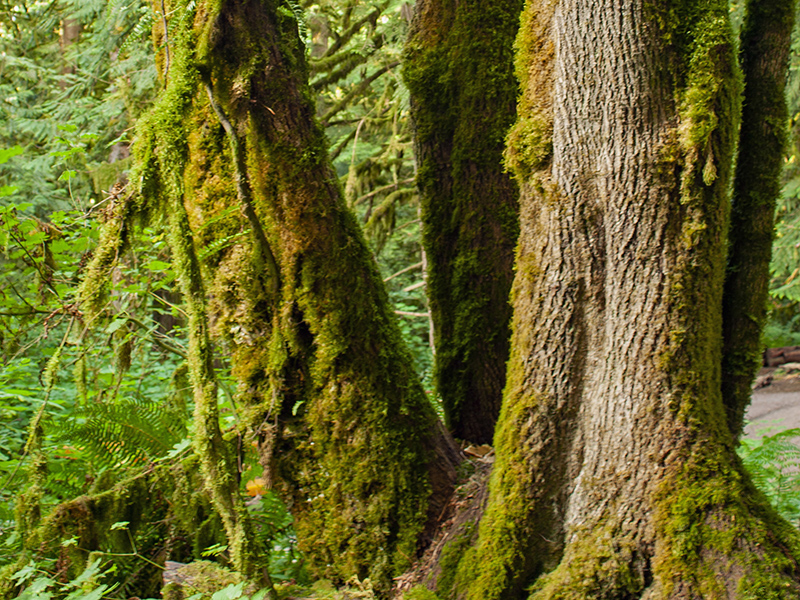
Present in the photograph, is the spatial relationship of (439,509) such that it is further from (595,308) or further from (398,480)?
(595,308)

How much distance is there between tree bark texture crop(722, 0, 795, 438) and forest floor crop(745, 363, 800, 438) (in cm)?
676

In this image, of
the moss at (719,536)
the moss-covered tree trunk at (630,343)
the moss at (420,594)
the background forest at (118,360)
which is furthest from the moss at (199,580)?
the moss at (719,536)

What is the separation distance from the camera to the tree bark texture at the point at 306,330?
2428mm

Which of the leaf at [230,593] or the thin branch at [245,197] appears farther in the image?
the thin branch at [245,197]

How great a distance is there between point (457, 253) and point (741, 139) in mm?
1533

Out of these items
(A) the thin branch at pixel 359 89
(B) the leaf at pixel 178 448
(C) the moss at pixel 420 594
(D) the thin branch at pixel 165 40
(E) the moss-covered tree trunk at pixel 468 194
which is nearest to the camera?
(D) the thin branch at pixel 165 40

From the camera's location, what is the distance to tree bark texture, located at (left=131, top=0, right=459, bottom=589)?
2.43 meters

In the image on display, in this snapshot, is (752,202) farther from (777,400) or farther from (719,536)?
(777,400)

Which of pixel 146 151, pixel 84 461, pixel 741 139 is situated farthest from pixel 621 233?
pixel 84 461

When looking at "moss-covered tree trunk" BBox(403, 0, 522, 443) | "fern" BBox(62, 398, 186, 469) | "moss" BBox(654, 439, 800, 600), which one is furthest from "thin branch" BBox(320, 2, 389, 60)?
"moss" BBox(654, 439, 800, 600)

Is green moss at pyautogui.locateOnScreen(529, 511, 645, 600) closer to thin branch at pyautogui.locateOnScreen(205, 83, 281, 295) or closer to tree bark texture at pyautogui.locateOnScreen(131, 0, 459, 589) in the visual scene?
tree bark texture at pyautogui.locateOnScreen(131, 0, 459, 589)

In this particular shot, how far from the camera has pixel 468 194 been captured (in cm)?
325

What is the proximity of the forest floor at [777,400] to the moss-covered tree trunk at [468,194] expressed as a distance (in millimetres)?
6629

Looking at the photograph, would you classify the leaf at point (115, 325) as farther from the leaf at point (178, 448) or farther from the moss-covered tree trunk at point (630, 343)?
the moss-covered tree trunk at point (630, 343)
